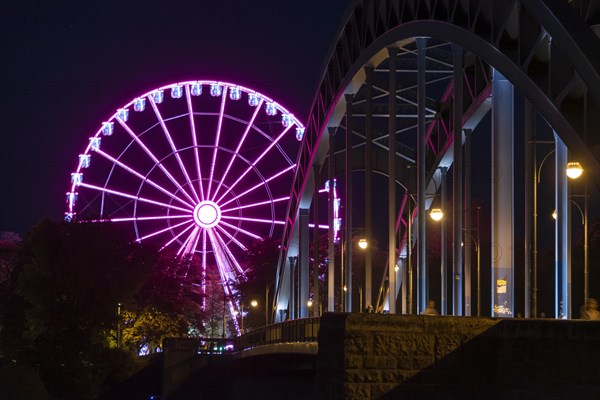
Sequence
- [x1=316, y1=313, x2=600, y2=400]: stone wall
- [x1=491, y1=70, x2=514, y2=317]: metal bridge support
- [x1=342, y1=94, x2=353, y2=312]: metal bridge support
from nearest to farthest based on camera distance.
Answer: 1. [x1=316, y1=313, x2=600, y2=400]: stone wall
2. [x1=491, y1=70, x2=514, y2=317]: metal bridge support
3. [x1=342, y1=94, x2=353, y2=312]: metal bridge support

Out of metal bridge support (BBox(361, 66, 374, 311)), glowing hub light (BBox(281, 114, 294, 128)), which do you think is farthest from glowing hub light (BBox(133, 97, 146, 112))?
metal bridge support (BBox(361, 66, 374, 311))

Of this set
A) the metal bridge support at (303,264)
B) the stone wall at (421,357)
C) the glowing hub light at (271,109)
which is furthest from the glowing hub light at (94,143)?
the stone wall at (421,357)

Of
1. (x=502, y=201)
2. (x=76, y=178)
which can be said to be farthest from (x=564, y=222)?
(x=76, y=178)

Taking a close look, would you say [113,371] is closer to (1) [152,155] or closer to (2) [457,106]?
(1) [152,155]

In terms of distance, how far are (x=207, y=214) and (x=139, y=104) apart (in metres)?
7.49

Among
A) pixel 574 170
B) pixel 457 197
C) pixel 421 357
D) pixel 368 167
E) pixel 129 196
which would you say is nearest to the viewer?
pixel 421 357

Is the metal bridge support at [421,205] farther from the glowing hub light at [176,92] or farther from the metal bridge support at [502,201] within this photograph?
the glowing hub light at [176,92]

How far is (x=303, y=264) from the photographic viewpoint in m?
59.1

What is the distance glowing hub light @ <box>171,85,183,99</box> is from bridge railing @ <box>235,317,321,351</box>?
1572 centimetres

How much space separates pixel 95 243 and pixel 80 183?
20.2 ft

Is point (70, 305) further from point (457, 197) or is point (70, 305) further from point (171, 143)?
point (457, 197)

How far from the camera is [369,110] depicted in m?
39.3

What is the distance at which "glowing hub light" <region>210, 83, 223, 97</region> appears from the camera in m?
71.3

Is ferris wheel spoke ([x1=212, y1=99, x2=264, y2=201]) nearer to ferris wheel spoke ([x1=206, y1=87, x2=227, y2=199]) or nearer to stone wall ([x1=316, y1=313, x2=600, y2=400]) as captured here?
ferris wheel spoke ([x1=206, y1=87, x2=227, y2=199])
